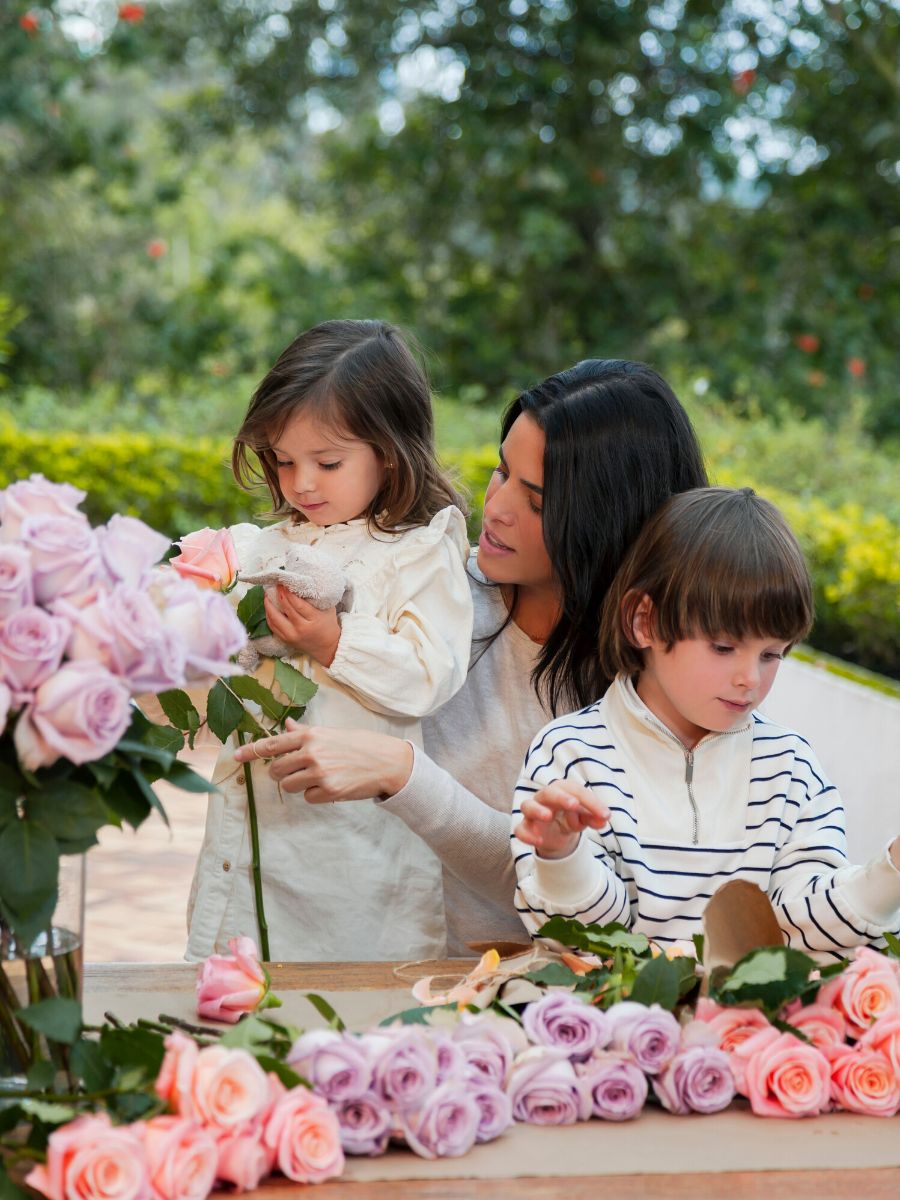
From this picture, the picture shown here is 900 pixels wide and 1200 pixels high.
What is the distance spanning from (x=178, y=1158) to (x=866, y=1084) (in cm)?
64

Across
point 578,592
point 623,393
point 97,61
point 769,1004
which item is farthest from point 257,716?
point 97,61

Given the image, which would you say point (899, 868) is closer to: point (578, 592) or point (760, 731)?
point (760, 731)

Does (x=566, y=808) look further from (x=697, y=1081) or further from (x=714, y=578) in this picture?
(x=714, y=578)

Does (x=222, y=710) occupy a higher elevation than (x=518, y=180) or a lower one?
lower

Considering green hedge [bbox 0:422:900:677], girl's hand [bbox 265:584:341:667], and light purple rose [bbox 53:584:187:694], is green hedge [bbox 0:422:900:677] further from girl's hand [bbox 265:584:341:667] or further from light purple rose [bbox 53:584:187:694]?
light purple rose [bbox 53:584:187:694]

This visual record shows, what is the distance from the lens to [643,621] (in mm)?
1816

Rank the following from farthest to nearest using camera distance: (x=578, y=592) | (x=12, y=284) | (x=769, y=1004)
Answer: (x=12, y=284) < (x=578, y=592) < (x=769, y=1004)

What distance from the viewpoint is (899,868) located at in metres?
1.55

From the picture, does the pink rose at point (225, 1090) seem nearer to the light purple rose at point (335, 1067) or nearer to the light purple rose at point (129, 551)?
the light purple rose at point (335, 1067)

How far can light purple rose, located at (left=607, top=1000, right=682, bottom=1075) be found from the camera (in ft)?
4.24

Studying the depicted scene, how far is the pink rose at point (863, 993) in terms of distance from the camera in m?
1.35

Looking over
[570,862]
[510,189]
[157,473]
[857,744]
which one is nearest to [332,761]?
[570,862]

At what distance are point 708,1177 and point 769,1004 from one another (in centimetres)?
21

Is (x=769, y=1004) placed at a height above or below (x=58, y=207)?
below
